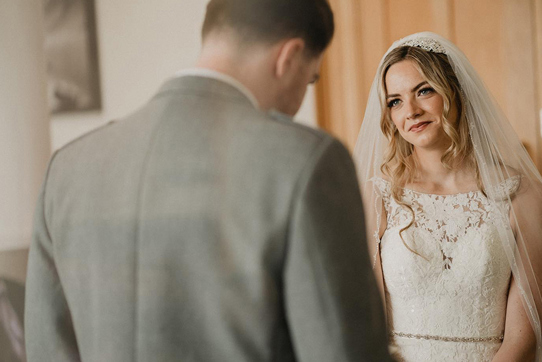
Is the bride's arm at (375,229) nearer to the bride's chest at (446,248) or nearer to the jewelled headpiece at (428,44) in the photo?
the bride's chest at (446,248)

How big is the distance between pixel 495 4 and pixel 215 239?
1.90 m

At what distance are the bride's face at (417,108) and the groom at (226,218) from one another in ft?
3.55

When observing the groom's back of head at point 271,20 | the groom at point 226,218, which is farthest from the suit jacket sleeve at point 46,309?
the groom's back of head at point 271,20

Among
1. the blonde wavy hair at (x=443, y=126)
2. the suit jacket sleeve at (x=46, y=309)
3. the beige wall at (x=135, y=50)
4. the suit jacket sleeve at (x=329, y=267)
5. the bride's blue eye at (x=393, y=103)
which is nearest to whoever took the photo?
the suit jacket sleeve at (x=329, y=267)

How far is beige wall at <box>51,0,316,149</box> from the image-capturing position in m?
2.28

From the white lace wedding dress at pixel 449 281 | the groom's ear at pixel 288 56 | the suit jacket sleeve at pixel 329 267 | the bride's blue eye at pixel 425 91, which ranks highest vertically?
the groom's ear at pixel 288 56

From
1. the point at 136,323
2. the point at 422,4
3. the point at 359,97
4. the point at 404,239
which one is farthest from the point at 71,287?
the point at 422,4

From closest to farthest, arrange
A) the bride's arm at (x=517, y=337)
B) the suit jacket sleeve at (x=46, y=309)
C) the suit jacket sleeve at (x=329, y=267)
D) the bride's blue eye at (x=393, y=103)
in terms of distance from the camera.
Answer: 1. the suit jacket sleeve at (x=329, y=267)
2. the suit jacket sleeve at (x=46, y=309)
3. the bride's arm at (x=517, y=337)
4. the bride's blue eye at (x=393, y=103)

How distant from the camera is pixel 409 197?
6.20 ft

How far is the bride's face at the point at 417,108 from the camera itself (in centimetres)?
182

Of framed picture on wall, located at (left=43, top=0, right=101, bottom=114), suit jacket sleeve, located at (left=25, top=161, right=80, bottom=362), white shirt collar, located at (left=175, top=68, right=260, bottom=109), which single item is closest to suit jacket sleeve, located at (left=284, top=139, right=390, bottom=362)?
white shirt collar, located at (left=175, top=68, right=260, bottom=109)

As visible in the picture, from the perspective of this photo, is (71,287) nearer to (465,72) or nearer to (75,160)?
(75,160)

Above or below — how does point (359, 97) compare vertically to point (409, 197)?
above

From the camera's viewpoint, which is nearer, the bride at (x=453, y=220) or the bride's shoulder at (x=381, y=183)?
the bride at (x=453, y=220)
